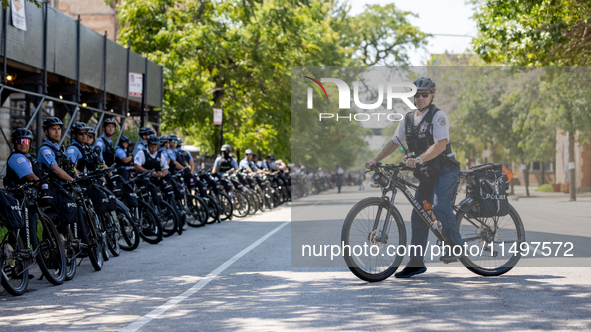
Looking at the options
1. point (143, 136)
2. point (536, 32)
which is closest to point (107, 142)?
point (143, 136)

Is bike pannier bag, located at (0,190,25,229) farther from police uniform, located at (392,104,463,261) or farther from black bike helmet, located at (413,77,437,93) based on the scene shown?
black bike helmet, located at (413,77,437,93)

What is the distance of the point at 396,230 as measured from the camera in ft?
24.5

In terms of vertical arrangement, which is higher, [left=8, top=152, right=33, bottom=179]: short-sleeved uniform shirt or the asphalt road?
[left=8, top=152, right=33, bottom=179]: short-sleeved uniform shirt

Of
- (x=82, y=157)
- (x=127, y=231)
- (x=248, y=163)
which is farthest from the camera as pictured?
(x=248, y=163)

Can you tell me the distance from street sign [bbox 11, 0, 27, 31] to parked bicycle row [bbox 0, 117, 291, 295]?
305 cm

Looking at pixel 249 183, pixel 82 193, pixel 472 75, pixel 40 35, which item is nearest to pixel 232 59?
pixel 249 183

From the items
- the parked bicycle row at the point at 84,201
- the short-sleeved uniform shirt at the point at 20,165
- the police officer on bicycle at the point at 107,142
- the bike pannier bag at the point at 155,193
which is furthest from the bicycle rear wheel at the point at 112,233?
the police officer on bicycle at the point at 107,142

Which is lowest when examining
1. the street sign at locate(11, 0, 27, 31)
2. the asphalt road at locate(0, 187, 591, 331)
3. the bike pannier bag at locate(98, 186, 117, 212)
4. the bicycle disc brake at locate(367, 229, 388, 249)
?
the asphalt road at locate(0, 187, 591, 331)

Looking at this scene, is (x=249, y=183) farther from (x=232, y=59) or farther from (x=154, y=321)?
(x=154, y=321)

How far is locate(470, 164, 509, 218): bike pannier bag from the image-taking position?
25.5 feet

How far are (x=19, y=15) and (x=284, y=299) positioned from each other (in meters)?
10.2

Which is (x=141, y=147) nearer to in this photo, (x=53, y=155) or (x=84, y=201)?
(x=84, y=201)

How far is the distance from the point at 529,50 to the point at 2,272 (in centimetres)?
1361

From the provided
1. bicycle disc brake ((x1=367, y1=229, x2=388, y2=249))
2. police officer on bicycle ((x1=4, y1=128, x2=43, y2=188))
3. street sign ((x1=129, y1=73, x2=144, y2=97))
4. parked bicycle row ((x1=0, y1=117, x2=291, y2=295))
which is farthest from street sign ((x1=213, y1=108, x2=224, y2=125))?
bicycle disc brake ((x1=367, y1=229, x2=388, y2=249))
